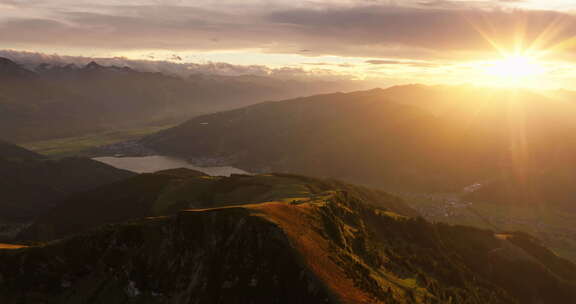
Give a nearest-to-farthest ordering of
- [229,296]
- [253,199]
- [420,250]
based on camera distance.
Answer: [229,296]
[420,250]
[253,199]

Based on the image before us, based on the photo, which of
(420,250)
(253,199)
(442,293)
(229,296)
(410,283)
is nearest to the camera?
(229,296)

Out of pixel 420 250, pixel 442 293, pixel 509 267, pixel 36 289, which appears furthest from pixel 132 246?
pixel 509 267

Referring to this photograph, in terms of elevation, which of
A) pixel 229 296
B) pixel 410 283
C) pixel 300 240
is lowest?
pixel 410 283

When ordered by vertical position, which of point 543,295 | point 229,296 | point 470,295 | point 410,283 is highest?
point 229,296

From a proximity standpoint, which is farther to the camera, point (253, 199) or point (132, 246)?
point (253, 199)

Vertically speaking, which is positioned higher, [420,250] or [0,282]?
[0,282]

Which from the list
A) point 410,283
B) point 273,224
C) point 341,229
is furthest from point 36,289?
point 410,283

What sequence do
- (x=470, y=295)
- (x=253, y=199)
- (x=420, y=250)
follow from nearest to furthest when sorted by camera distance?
(x=470, y=295) → (x=420, y=250) → (x=253, y=199)

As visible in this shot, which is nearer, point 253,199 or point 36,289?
point 36,289

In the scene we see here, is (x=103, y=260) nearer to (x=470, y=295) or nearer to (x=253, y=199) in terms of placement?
(x=253, y=199)

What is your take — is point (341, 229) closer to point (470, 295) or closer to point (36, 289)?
point (470, 295)
